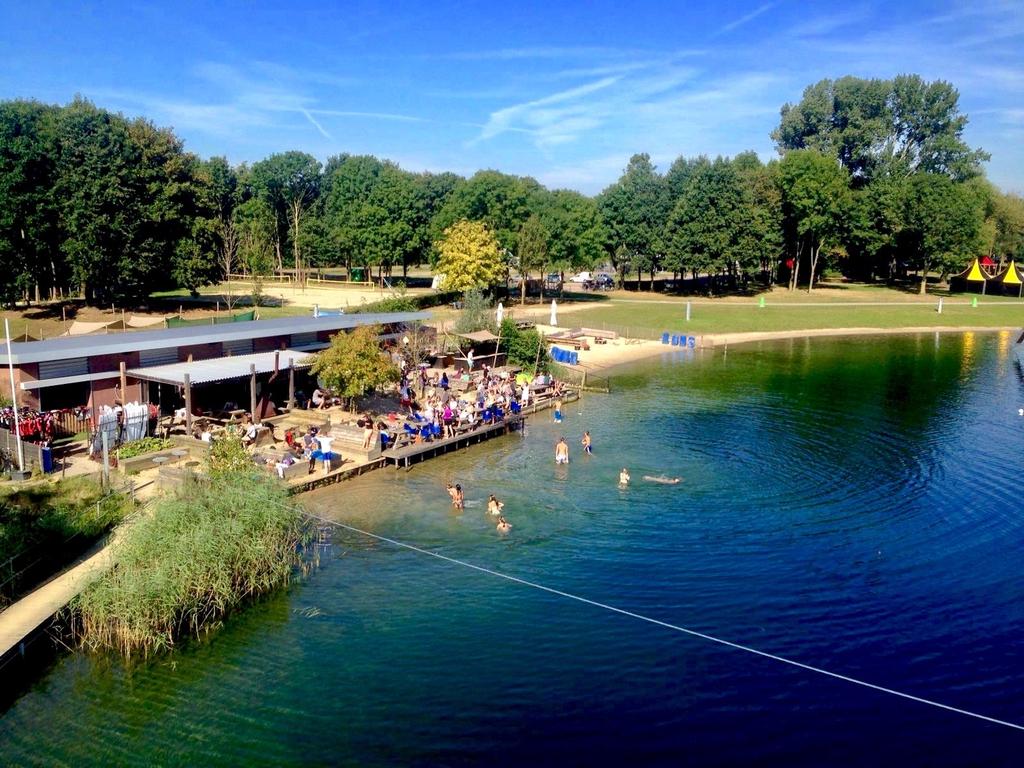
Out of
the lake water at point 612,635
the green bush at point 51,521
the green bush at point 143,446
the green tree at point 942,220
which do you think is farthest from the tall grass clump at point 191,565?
the green tree at point 942,220

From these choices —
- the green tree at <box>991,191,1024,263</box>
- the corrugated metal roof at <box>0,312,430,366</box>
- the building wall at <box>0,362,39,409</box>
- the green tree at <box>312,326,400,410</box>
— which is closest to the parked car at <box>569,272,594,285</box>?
the green tree at <box>991,191,1024,263</box>

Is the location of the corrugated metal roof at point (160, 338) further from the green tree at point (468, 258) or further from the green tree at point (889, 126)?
the green tree at point (889, 126)

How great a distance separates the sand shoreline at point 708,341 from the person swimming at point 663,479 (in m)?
22.7

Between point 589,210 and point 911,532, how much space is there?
67.7 meters

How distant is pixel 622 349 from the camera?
6381cm

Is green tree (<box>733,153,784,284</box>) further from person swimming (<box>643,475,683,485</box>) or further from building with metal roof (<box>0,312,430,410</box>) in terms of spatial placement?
building with metal roof (<box>0,312,430,410</box>)

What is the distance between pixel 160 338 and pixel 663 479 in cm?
2230

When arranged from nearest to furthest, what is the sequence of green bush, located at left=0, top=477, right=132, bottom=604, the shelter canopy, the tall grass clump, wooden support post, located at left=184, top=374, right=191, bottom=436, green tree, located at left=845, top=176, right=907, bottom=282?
the tall grass clump, green bush, located at left=0, top=477, right=132, bottom=604, wooden support post, located at left=184, top=374, right=191, bottom=436, the shelter canopy, green tree, located at left=845, top=176, right=907, bottom=282

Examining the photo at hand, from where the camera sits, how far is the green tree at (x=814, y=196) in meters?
95.8

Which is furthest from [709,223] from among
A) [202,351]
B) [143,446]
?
[143,446]

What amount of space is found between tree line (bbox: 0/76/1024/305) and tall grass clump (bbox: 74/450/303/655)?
149 feet

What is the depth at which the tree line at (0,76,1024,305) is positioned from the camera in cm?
5969

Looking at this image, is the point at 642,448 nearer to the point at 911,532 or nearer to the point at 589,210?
the point at 911,532

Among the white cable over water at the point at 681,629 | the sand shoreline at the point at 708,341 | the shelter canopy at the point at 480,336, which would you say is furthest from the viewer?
the sand shoreline at the point at 708,341
